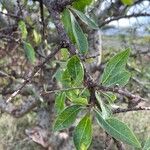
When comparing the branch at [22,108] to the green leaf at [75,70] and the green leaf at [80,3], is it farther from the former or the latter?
the green leaf at [75,70]

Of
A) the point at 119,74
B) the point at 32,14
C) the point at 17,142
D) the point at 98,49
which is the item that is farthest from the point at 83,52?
the point at 17,142

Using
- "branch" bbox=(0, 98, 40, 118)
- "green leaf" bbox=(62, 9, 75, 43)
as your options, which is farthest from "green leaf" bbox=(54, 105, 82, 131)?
"branch" bbox=(0, 98, 40, 118)

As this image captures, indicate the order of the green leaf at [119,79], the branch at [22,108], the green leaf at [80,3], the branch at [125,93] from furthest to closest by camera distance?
the branch at [22,108] < the green leaf at [80,3] < the green leaf at [119,79] < the branch at [125,93]

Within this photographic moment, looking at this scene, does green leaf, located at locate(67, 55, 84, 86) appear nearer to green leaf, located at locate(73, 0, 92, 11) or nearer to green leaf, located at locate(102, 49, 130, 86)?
green leaf, located at locate(102, 49, 130, 86)

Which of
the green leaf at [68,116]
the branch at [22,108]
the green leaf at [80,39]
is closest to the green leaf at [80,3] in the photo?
the green leaf at [80,39]

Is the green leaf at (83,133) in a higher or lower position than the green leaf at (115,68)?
lower

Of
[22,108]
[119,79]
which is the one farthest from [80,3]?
[22,108]

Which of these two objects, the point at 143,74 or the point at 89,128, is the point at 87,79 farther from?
the point at 143,74
